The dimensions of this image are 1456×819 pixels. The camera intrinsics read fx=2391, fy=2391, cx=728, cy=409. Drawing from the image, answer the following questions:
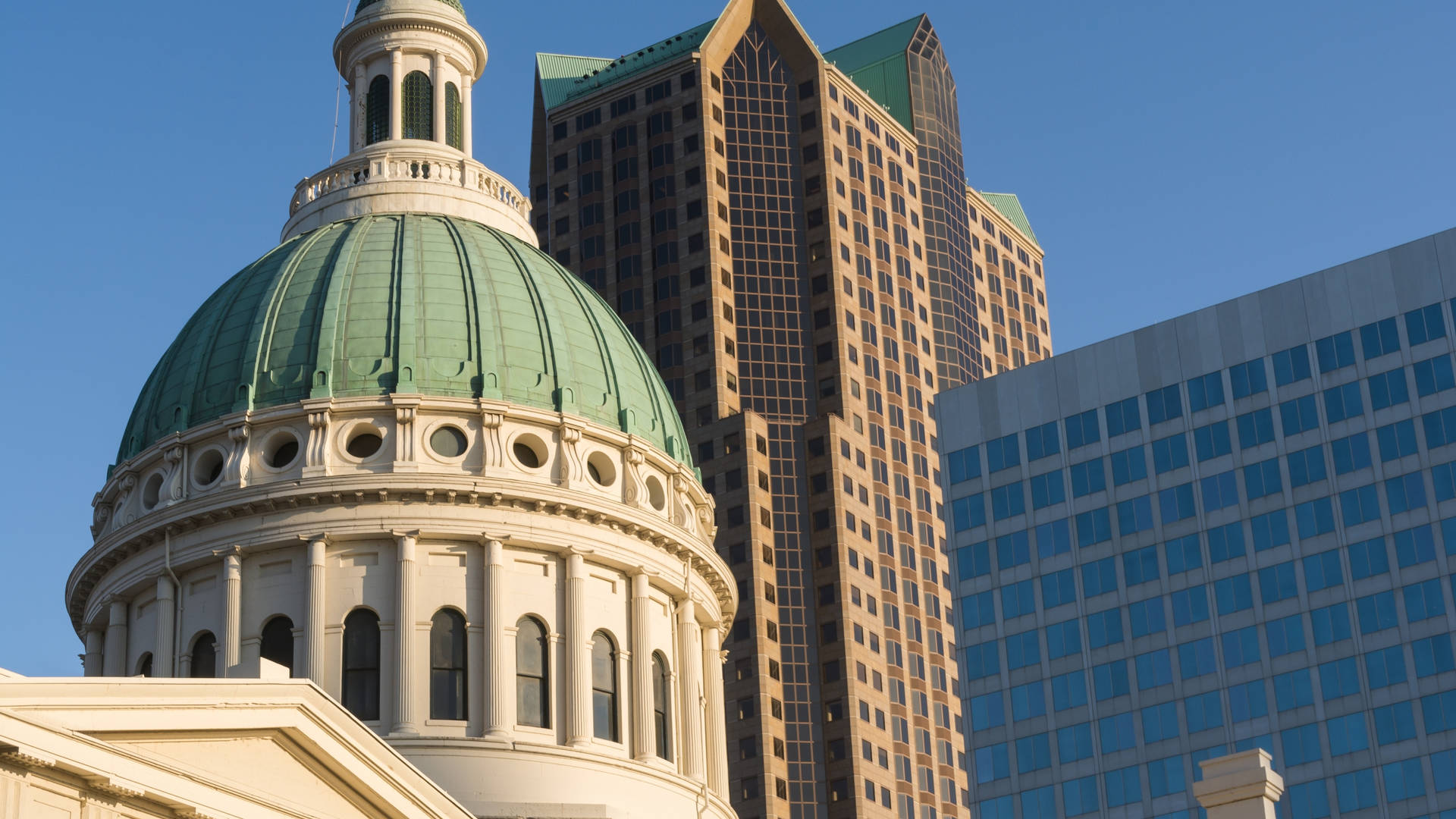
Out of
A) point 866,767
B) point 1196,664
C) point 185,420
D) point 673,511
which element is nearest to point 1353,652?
point 1196,664

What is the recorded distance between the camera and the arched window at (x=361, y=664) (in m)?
70.6

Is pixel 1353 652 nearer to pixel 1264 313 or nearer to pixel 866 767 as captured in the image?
pixel 1264 313

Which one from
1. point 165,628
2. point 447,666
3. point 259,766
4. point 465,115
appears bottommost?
point 259,766

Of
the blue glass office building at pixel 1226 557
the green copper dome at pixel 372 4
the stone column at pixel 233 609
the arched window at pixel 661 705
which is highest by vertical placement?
the green copper dome at pixel 372 4

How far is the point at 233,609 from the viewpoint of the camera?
71.4 metres

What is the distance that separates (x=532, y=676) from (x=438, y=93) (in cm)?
2695

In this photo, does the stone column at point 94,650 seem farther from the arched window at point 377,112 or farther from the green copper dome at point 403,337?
Result: the arched window at point 377,112

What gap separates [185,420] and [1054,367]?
47881mm

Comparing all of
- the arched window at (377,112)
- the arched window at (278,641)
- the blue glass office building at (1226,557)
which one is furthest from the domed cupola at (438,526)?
the blue glass office building at (1226,557)

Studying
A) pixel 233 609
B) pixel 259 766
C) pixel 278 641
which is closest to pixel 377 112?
pixel 233 609

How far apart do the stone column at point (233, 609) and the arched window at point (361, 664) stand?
318 cm

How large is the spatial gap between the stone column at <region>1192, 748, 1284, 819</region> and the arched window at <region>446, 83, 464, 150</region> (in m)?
53.8

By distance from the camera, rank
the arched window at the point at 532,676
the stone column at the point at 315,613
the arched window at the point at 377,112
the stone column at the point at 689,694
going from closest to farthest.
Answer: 1. the stone column at the point at 315,613
2. the arched window at the point at 532,676
3. the stone column at the point at 689,694
4. the arched window at the point at 377,112

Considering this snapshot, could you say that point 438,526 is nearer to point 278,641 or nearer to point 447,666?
point 447,666
